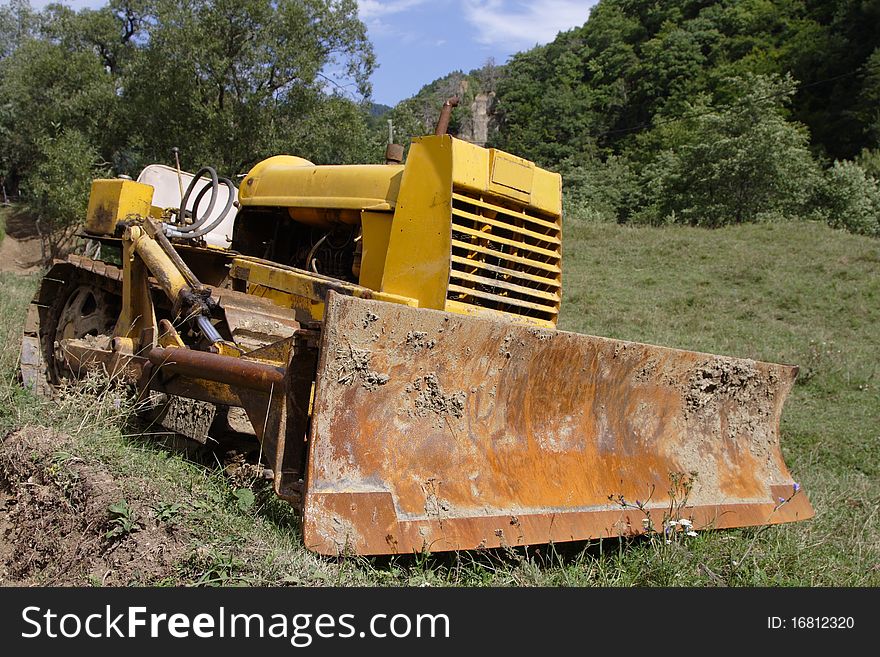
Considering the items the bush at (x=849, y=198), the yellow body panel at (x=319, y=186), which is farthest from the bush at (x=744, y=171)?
the yellow body panel at (x=319, y=186)

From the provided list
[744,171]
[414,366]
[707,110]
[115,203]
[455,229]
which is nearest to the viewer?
[414,366]

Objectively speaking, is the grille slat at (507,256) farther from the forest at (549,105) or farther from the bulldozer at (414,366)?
the forest at (549,105)

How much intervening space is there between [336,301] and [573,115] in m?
59.3

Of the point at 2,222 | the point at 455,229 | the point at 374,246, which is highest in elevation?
the point at 2,222

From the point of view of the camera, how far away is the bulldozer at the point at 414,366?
308cm

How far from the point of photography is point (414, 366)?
3.31m

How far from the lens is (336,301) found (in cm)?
301

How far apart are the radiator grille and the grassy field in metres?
1.43

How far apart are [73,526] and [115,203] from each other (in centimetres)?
337

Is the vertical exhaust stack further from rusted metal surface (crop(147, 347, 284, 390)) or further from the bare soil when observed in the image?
the bare soil

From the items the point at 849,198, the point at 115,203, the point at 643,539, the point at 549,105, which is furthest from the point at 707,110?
the point at 643,539

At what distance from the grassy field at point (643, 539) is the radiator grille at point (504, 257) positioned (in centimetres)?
143

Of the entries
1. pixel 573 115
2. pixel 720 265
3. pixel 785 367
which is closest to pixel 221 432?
pixel 785 367

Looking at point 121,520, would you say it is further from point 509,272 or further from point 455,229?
point 509,272
